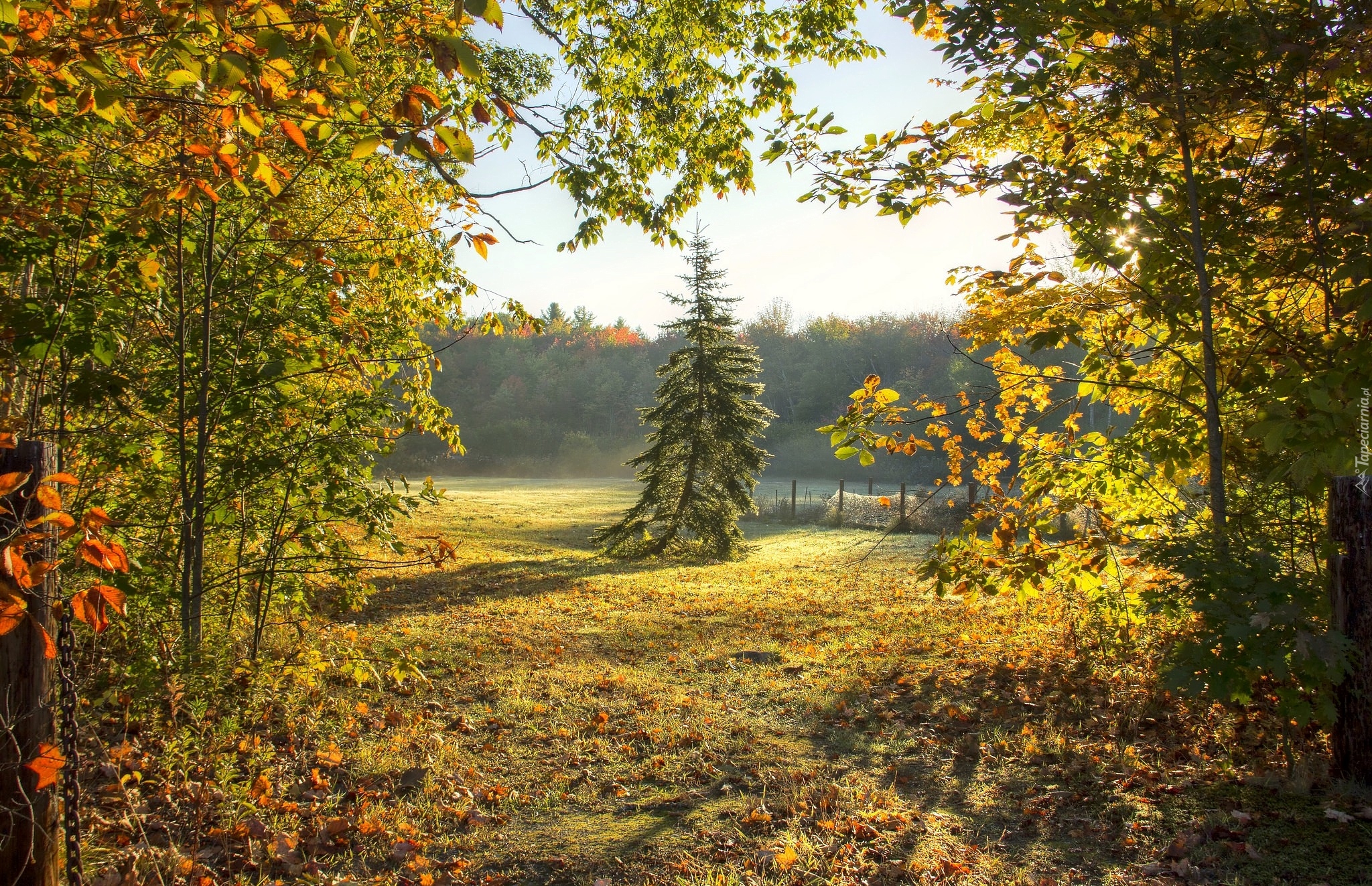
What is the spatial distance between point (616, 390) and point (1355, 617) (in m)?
67.6

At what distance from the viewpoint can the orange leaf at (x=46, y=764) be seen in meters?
2.34

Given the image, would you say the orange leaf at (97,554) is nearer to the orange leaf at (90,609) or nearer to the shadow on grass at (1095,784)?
the orange leaf at (90,609)

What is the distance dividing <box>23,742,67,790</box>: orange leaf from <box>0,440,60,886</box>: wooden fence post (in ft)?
0.13

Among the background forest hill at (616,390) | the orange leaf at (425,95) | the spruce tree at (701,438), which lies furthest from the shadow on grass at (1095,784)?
the background forest hill at (616,390)

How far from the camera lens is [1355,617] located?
3.83 m

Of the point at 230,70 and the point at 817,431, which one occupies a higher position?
the point at 230,70

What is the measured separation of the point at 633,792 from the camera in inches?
178

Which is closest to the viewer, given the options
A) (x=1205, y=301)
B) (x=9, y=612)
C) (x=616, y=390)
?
(x=9, y=612)

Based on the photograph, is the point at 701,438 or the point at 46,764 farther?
the point at 701,438

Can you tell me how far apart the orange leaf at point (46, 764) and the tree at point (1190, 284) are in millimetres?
3817

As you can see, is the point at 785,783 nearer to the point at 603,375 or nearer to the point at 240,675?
the point at 240,675

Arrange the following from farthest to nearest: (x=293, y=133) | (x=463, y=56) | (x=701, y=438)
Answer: (x=701, y=438) → (x=293, y=133) → (x=463, y=56)

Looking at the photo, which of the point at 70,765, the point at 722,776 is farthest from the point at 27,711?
the point at 722,776

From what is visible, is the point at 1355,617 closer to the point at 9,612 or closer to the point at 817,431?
the point at 817,431
